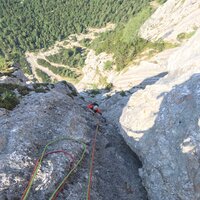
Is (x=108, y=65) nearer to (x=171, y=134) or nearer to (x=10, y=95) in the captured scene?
(x=10, y=95)

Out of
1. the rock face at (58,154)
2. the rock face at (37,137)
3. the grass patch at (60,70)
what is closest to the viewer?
the rock face at (37,137)

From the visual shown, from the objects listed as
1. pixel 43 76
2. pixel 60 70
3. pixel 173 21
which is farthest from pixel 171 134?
pixel 43 76

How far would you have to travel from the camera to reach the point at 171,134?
17141 mm

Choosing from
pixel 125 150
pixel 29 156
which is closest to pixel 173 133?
pixel 125 150

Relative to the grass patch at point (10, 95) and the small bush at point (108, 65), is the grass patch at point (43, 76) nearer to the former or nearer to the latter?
the small bush at point (108, 65)

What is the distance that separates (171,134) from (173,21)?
81.3 metres

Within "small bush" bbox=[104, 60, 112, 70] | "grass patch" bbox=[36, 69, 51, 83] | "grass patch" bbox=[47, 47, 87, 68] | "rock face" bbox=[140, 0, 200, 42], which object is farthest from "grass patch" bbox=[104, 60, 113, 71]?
"grass patch" bbox=[36, 69, 51, 83]

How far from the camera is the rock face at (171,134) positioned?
15180mm

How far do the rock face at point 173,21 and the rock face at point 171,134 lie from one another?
57.9 metres

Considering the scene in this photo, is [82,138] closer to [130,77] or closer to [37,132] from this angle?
[37,132]

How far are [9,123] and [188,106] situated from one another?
52.2 feet

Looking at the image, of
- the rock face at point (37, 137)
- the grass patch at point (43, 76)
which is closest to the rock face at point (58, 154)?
the rock face at point (37, 137)

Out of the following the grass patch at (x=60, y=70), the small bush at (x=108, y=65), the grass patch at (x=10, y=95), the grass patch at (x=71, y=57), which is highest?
the grass patch at (x=10, y=95)

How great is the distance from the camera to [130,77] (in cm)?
6656
